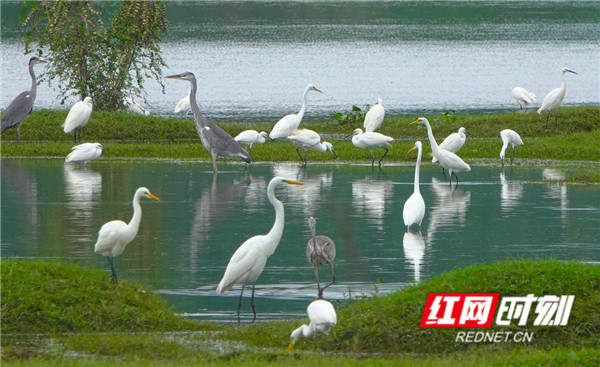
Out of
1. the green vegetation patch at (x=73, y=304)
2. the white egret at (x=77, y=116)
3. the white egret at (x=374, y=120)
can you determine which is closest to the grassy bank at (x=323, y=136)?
the white egret at (x=77, y=116)

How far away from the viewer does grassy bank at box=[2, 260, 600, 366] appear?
8.14 m

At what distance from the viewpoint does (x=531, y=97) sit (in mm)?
33906

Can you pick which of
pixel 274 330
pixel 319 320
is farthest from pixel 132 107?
pixel 319 320

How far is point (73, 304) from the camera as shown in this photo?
373 inches

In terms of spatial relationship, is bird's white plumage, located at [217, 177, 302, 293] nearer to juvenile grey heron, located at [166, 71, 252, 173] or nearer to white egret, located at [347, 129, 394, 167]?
juvenile grey heron, located at [166, 71, 252, 173]

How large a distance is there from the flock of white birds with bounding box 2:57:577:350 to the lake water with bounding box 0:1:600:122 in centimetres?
951

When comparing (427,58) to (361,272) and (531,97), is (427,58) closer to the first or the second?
(531,97)

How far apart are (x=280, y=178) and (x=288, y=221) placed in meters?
5.10

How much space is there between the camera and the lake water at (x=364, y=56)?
4056 cm

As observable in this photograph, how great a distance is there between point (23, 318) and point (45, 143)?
15.0 m

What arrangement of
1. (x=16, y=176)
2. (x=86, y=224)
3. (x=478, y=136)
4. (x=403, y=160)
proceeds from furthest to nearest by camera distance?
(x=478, y=136), (x=403, y=160), (x=16, y=176), (x=86, y=224)

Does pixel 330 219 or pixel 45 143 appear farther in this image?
pixel 45 143

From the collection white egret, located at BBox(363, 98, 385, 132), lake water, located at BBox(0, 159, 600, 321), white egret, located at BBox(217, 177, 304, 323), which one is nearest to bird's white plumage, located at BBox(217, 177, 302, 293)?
white egret, located at BBox(217, 177, 304, 323)

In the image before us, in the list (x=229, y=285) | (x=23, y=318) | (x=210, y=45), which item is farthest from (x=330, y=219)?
(x=210, y=45)
